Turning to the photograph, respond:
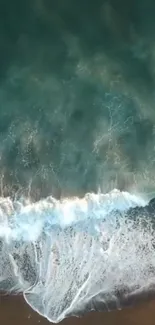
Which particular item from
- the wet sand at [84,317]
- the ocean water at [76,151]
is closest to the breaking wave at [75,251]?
the ocean water at [76,151]

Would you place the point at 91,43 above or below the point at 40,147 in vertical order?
above

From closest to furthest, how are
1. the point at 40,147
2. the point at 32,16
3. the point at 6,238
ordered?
the point at 6,238
the point at 40,147
the point at 32,16

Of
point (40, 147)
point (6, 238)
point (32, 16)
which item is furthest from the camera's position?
point (32, 16)

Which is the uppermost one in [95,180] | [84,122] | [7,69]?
[7,69]

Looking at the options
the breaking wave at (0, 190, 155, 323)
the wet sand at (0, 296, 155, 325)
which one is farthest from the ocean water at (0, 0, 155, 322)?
the wet sand at (0, 296, 155, 325)

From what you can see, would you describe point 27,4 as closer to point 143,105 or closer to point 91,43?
point 91,43

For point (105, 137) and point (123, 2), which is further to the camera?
point (123, 2)

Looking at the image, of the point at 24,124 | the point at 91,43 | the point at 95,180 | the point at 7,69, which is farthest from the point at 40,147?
the point at 91,43

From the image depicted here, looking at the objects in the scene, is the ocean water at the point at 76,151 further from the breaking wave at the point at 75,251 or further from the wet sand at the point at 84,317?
the wet sand at the point at 84,317
